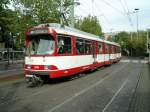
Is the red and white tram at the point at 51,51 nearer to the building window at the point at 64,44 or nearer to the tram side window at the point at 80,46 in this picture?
the building window at the point at 64,44

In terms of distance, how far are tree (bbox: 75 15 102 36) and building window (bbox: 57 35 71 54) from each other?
36.7 metres

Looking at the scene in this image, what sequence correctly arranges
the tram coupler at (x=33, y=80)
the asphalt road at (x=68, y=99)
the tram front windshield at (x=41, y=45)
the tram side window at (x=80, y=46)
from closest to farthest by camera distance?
the asphalt road at (x=68, y=99) < the tram coupler at (x=33, y=80) < the tram front windshield at (x=41, y=45) < the tram side window at (x=80, y=46)

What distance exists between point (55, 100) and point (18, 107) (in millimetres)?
1633

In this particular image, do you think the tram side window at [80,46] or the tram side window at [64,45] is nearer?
the tram side window at [64,45]

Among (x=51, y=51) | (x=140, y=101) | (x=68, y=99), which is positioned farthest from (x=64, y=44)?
(x=140, y=101)

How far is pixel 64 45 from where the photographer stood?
15.4m

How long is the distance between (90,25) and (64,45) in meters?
39.9

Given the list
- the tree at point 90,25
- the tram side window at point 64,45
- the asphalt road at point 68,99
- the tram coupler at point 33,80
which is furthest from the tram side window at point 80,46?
the tree at point 90,25

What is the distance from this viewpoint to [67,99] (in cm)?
1079

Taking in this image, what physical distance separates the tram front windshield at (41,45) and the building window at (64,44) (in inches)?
17.6

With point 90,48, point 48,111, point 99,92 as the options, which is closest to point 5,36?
point 90,48

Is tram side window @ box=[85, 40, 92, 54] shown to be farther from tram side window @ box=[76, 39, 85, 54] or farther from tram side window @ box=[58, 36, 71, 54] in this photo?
tram side window @ box=[58, 36, 71, 54]

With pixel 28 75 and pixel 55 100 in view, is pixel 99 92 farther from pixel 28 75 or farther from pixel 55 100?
pixel 28 75

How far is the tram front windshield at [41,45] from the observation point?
48.0 ft
